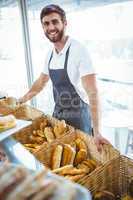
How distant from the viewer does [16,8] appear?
7.75 ft

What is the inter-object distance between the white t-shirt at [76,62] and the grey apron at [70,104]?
0.03 m

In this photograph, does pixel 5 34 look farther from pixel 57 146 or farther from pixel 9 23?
pixel 57 146

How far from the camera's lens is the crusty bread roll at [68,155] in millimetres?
1111

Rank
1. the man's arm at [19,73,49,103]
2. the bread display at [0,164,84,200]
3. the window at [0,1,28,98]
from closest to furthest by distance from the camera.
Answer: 1. the bread display at [0,164,84,200]
2. the man's arm at [19,73,49,103]
3. the window at [0,1,28,98]

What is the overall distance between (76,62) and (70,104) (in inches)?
10.3

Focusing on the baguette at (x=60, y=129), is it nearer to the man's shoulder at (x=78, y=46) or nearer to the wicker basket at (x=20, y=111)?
the wicker basket at (x=20, y=111)

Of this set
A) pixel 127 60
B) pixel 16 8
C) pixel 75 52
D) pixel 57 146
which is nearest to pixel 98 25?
pixel 127 60

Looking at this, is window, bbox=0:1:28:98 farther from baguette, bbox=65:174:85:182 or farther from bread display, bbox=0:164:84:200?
bread display, bbox=0:164:84:200

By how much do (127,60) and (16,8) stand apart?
44.7 inches

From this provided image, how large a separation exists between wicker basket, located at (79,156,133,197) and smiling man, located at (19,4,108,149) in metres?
0.45

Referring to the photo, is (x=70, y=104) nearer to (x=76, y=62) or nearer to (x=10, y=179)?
(x=76, y=62)

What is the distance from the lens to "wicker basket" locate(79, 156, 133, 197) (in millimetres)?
956

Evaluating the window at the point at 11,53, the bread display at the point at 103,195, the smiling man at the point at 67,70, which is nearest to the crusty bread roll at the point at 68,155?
the bread display at the point at 103,195

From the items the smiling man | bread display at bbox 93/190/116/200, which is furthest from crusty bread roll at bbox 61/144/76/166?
the smiling man
